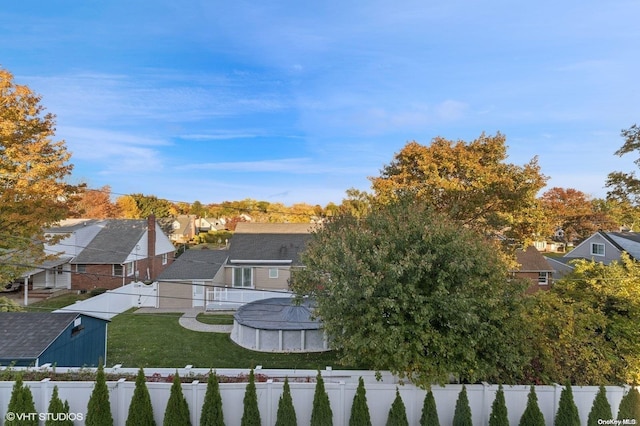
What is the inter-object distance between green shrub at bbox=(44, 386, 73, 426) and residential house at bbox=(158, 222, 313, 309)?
1191cm

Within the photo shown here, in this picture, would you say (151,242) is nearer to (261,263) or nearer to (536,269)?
(261,263)

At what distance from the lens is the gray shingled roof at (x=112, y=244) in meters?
26.0

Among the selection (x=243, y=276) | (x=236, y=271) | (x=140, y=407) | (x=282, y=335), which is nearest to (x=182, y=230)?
(x=236, y=271)

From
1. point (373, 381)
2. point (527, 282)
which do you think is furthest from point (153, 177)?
point (527, 282)

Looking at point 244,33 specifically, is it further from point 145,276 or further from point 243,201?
point 243,201

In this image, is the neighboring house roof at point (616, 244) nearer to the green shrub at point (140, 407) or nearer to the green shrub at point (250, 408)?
the green shrub at point (250, 408)

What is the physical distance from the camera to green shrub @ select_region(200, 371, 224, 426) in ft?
23.9

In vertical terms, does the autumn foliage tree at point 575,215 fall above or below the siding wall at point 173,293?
above

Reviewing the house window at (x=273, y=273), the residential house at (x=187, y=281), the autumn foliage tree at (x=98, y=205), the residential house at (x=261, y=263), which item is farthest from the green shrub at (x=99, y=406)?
the autumn foliage tree at (x=98, y=205)

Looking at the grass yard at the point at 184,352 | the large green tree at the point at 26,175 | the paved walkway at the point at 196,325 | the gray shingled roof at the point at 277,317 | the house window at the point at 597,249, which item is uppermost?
the large green tree at the point at 26,175

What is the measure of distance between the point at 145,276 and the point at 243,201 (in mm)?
44517

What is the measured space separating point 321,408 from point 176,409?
129 inches

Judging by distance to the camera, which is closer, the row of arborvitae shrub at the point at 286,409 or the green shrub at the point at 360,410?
the row of arborvitae shrub at the point at 286,409

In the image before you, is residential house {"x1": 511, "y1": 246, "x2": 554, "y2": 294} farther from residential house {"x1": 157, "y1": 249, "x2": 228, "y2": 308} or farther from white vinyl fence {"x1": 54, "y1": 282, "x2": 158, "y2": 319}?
white vinyl fence {"x1": 54, "y1": 282, "x2": 158, "y2": 319}
